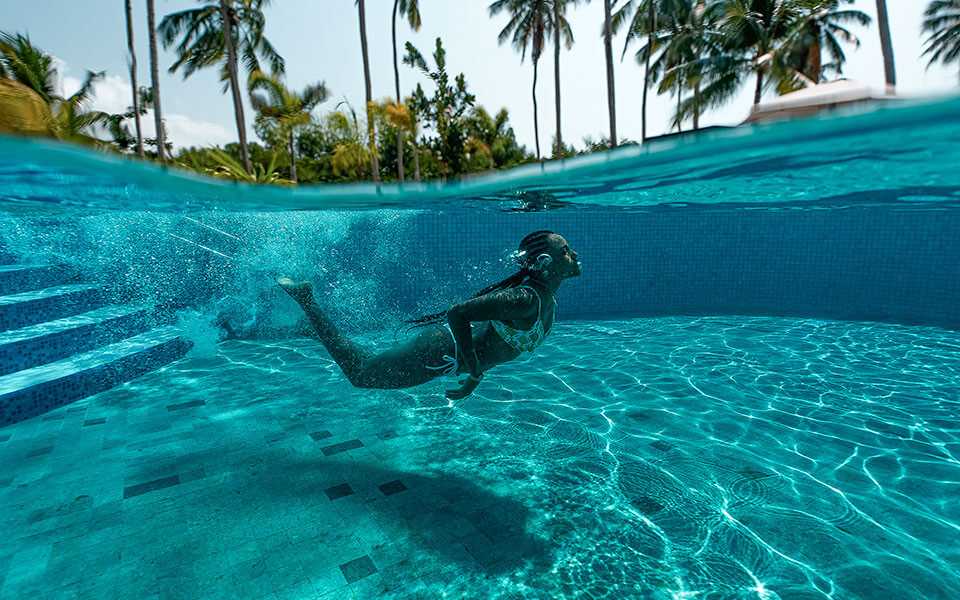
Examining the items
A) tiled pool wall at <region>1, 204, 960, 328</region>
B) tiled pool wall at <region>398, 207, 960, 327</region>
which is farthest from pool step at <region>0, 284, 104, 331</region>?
tiled pool wall at <region>398, 207, 960, 327</region>

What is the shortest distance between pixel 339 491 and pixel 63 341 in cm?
Answer: 563

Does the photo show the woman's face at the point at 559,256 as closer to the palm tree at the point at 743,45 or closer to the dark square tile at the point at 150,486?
the dark square tile at the point at 150,486

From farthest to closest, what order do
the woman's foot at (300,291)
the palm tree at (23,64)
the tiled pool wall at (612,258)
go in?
the palm tree at (23,64), the tiled pool wall at (612,258), the woman's foot at (300,291)

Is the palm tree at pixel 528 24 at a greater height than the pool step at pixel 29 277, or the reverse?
the palm tree at pixel 528 24

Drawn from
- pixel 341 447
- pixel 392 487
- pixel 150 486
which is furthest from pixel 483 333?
pixel 150 486

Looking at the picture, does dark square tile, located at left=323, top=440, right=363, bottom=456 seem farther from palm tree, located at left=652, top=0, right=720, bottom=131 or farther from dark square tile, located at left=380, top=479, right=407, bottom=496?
palm tree, located at left=652, top=0, right=720, bottom=131

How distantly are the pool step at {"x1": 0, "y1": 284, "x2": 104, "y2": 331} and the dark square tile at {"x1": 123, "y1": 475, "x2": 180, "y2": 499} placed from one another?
4681mm

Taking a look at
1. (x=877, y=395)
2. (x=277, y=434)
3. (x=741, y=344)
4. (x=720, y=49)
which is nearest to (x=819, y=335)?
(x=741, y=344)

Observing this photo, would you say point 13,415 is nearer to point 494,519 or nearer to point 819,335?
point 494,519

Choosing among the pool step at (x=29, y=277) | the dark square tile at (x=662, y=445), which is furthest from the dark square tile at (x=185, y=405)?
the dark square tile at (x=662, y=445)

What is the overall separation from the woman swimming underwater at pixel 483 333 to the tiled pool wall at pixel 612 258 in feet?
21.3

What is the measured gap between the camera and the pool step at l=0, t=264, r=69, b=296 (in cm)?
816

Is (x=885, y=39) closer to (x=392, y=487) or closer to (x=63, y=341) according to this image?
(x=392, y=487)

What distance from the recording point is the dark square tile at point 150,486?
4302mm
